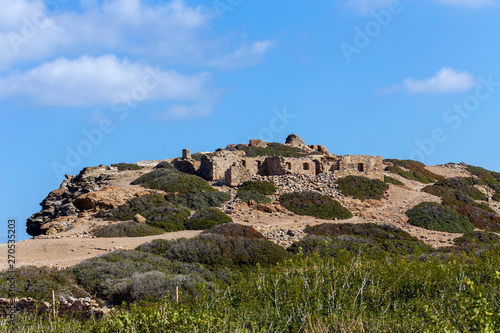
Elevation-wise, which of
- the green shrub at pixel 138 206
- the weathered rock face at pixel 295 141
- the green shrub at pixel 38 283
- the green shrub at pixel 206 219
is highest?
the weathered rock face at pixel 295 141

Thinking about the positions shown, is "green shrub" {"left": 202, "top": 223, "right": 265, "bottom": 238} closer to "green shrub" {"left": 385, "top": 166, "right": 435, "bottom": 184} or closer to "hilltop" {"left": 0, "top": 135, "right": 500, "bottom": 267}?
"hilltop" {"left": 0, "top": 135, "right": 500, "bottom": 267}

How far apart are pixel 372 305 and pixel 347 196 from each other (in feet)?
87.4

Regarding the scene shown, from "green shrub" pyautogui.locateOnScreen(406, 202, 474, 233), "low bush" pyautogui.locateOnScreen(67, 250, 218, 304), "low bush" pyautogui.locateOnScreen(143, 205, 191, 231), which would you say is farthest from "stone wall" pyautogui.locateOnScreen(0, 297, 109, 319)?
"green shrub" pyautogui.locateOnScreen(406, 202, 474, 233)

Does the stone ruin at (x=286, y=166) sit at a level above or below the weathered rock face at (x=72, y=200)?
above

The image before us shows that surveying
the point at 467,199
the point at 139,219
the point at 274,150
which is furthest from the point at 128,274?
the point at 274,150

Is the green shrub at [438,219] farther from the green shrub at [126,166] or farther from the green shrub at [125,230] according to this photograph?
the green shrub at [126,166]

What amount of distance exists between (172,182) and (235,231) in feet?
41.4

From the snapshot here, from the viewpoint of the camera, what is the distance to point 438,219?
32.2m

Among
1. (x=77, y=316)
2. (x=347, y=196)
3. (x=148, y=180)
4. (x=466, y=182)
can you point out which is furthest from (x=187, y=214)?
(x=466, y=182)

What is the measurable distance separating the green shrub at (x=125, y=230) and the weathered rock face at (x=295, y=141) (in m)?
44.4

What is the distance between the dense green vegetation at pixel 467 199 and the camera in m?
34.1

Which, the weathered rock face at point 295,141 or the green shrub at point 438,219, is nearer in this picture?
the green shrub at point 438,219

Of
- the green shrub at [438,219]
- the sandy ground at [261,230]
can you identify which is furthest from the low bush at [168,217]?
the green shrub at [438,219]

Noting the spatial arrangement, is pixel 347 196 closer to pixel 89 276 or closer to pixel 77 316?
pixel 89 276
